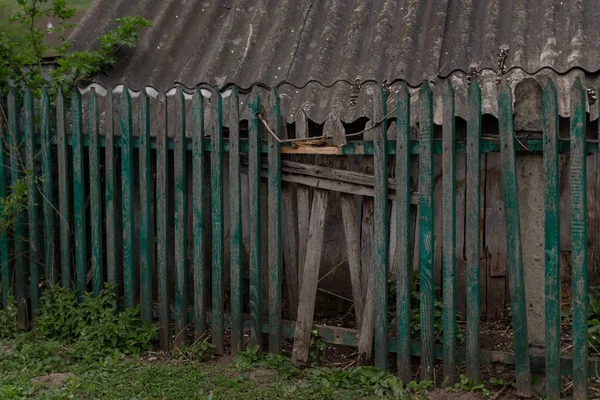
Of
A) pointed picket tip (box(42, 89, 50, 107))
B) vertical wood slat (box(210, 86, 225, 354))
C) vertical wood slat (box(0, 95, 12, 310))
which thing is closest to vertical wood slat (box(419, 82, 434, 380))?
vertical wood slat (box(210, 86, 225, 354))

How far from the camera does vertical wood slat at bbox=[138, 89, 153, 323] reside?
5.46 meters

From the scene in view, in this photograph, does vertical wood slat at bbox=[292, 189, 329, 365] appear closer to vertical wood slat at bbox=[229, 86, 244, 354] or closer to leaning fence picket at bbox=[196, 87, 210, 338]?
vertical wood slat at bbox=[229, 86, 244, 354]

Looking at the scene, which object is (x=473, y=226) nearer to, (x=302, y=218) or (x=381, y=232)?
(x=381, y=232)

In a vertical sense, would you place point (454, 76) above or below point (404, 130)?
above

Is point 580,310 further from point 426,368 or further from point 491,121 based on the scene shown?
point 491,121

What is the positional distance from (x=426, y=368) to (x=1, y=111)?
157 inches

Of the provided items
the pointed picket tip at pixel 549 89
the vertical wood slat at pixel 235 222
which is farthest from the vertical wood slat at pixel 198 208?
the pointed picket tip at pixel 549 89

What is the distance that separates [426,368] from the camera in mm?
4641

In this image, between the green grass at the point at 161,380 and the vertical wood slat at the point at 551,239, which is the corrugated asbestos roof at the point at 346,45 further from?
the green grass at the point at 161,380

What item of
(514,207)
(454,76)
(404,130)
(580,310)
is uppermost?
(454,76)

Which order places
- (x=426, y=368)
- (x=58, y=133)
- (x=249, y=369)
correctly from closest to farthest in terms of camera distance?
1. (x=426, y=368)
2. (x=249, y=369)
3. (x=58, y=133)

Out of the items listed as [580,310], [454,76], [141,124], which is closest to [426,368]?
[580,310]

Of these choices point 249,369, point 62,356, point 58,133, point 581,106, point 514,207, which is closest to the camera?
point 581,106

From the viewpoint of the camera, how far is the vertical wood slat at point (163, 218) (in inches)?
214
